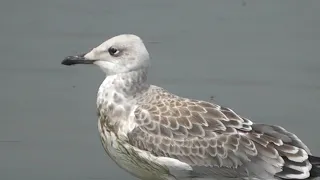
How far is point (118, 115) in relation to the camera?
5199 millimetres

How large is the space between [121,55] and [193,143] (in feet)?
1.86

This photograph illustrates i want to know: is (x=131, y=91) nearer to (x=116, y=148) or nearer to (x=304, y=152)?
(x=116, y=148)

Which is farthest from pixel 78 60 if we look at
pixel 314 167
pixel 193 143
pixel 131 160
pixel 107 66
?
pixel 314 167

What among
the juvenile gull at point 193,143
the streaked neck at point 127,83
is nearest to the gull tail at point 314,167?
the juvenile gull at point 193,143

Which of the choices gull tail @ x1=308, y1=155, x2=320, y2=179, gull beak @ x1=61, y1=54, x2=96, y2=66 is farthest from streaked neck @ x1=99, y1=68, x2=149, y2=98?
gull tail @ x1=308, y1=155, x2=320, y2=179

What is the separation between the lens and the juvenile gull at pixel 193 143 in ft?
16.6

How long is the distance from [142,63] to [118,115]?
0.29 meters

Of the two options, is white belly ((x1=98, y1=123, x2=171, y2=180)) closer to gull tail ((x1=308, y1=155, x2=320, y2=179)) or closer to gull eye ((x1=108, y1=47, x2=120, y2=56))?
gull eye ((x1=108, y1=47, x2=120, y2=56))

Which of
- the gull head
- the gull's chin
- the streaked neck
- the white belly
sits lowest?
the white belly

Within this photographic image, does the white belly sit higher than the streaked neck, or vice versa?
the streaked neck

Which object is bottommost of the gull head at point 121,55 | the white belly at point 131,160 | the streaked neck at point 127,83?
the white belly at point 131,160

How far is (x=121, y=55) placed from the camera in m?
5.27

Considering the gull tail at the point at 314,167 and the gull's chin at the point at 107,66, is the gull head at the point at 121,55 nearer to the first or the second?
the gull's chin at the point at 107,66

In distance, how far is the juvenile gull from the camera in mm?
5062
